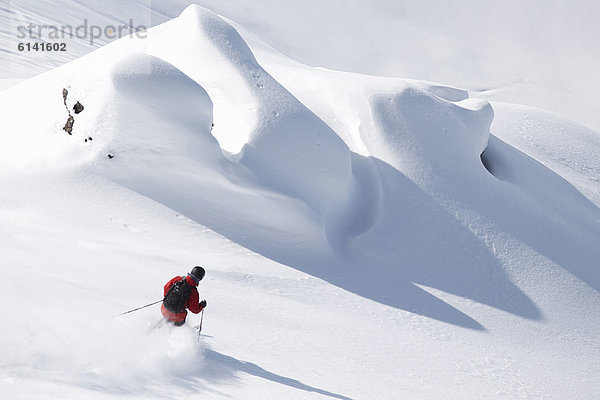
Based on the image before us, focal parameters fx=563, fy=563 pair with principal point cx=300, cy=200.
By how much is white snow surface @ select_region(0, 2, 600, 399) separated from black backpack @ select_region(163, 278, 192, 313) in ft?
0.95

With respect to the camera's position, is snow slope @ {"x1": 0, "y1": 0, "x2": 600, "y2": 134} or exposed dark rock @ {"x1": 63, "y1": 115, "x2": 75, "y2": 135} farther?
snow slope @ {"x1": 0, "y1": 0, "x2": 600, "y2": 134}

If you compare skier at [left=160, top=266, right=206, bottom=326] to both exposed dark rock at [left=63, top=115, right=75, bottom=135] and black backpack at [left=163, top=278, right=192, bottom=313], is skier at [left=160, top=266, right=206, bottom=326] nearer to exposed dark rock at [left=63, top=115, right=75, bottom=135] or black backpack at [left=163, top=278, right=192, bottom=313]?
black backpack at [left=163, top=278, right=192, bottom=313]

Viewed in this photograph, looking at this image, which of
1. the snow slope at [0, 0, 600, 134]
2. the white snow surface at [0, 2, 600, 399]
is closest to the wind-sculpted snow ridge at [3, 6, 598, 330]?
the white snow surface at [0, 2, 600, 399]

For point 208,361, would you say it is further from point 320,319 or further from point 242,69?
point 242,69

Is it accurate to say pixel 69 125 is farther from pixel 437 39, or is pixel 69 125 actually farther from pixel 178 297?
pixel 437 39

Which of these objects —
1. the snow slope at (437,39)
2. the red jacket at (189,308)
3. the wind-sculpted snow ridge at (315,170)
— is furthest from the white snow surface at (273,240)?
the snow slope at (437,39)

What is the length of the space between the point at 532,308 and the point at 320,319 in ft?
17.6

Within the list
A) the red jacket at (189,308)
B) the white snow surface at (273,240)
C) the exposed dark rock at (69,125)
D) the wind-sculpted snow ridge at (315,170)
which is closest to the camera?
the white snow surface at (273,240)

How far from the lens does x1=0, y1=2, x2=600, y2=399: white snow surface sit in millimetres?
6203

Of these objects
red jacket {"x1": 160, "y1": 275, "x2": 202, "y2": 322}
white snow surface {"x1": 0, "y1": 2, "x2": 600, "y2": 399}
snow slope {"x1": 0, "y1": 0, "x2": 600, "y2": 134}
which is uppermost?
snow slope {"x1": 0, "y1": 0, "x2": 600, "y2": 134}

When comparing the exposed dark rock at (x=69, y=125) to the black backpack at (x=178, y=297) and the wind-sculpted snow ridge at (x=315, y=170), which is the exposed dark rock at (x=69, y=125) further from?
the black backpack at (x=178, y=297)

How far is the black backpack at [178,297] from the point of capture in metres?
6.29

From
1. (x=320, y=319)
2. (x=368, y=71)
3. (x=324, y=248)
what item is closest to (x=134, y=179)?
(x=324, y=248)

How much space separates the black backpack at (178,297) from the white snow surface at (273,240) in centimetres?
A: 29
